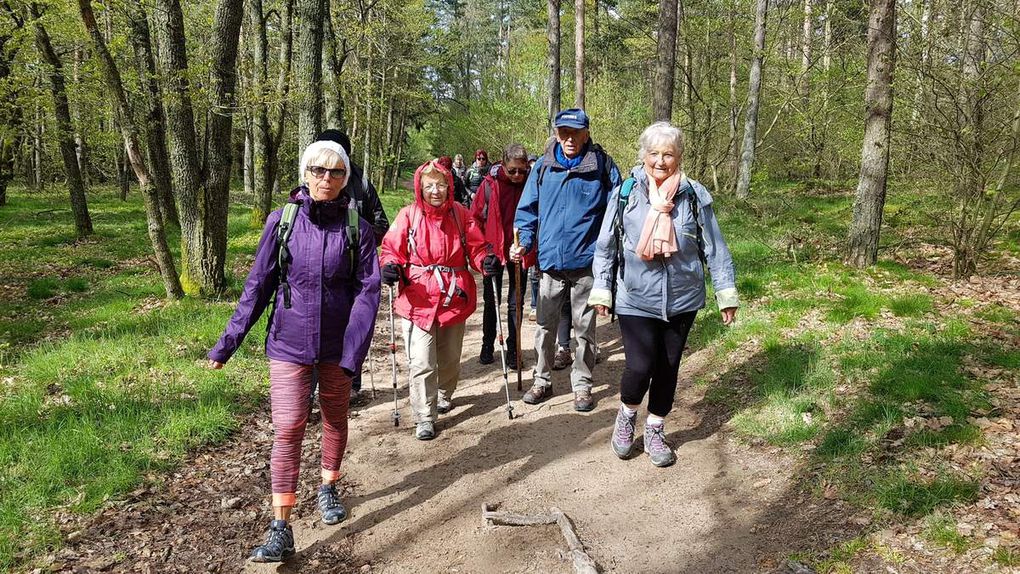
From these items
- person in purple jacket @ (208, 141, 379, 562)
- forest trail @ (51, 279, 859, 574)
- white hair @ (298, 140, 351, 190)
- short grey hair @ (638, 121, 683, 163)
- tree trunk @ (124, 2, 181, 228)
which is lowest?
forest trail @ (51, 279, 859, 574)

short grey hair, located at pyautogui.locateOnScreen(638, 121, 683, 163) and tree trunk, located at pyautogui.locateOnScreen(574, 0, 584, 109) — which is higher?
tree trunk, located at pyautogui.locateOnScreen(574, 0, 584, 109)

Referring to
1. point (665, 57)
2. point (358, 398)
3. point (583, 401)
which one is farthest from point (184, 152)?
point (665, 57)

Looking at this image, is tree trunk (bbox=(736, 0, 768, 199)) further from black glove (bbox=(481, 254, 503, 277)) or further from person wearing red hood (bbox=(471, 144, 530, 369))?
black glove (bbox=(481, 254, 503, 277))

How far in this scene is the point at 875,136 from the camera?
7.77m

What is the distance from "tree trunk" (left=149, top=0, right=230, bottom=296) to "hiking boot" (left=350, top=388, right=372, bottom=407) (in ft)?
11.8

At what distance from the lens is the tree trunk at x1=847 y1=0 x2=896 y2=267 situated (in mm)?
7488

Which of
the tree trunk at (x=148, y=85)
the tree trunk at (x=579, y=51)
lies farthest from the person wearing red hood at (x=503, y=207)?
the tree trunk at (x=579, y=51)

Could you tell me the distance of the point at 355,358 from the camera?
337 cm

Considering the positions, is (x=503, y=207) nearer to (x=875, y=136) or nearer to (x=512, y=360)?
(x=512, y=360)

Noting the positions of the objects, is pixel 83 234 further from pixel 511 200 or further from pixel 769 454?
pixel 769 454

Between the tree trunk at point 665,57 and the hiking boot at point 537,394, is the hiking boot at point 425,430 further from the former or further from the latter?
the tree trunk at point 665,57

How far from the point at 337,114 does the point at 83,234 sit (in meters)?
7.69

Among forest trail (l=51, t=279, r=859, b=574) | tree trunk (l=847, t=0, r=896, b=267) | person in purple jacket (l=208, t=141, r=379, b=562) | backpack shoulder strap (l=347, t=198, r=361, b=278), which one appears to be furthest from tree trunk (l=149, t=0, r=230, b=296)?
tree trunk (l=847, t=0, r=896, b=267)

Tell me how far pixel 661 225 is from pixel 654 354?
3.00 feet
